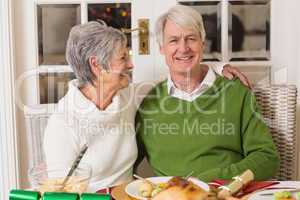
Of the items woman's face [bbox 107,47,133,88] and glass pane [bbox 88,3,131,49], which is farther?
glass pane [bbox 88,3,131,49]

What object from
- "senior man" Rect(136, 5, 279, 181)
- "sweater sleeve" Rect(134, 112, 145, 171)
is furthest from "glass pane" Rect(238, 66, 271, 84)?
"sweater sleeve" Rect(134, 112, 145, 171)

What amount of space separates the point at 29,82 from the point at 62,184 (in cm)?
110

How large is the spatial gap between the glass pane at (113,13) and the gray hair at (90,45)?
1.51ft

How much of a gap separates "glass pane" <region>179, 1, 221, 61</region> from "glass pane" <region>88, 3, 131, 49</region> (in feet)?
0.83

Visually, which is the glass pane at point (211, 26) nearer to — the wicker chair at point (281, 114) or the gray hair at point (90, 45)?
the wicker chair at point (281, 114)

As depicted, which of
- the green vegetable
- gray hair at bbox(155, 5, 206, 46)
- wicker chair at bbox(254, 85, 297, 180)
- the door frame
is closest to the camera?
the green vegetable

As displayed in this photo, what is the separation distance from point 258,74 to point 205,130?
516 millimetres

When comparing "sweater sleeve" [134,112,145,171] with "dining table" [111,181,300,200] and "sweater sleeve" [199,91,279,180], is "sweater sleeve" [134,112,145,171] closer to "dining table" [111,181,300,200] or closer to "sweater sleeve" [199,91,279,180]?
"sweater sleeve" [199,91,279,180]

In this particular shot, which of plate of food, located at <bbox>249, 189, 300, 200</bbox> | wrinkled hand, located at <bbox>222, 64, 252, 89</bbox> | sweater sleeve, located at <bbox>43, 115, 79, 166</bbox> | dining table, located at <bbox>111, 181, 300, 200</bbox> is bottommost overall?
dining table, located at <bbox>111, 181, 300, 200</bbox>

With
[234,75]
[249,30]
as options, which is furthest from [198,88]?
[249,30]

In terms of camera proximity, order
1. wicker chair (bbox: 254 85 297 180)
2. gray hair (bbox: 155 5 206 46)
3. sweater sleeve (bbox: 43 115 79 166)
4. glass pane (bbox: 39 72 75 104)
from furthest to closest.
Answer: glass pane (bbox: 39 72 75 104) → wicker chair (bbox: 254 85 297 180) → gray hair (bbox: 155 5 206 46) → sweater sleeve (bbox: 43 115 79 166)

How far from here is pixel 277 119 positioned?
5.84ft

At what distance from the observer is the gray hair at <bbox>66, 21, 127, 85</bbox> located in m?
1.54

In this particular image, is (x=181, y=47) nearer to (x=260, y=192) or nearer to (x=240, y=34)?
(x=240, y=34)
